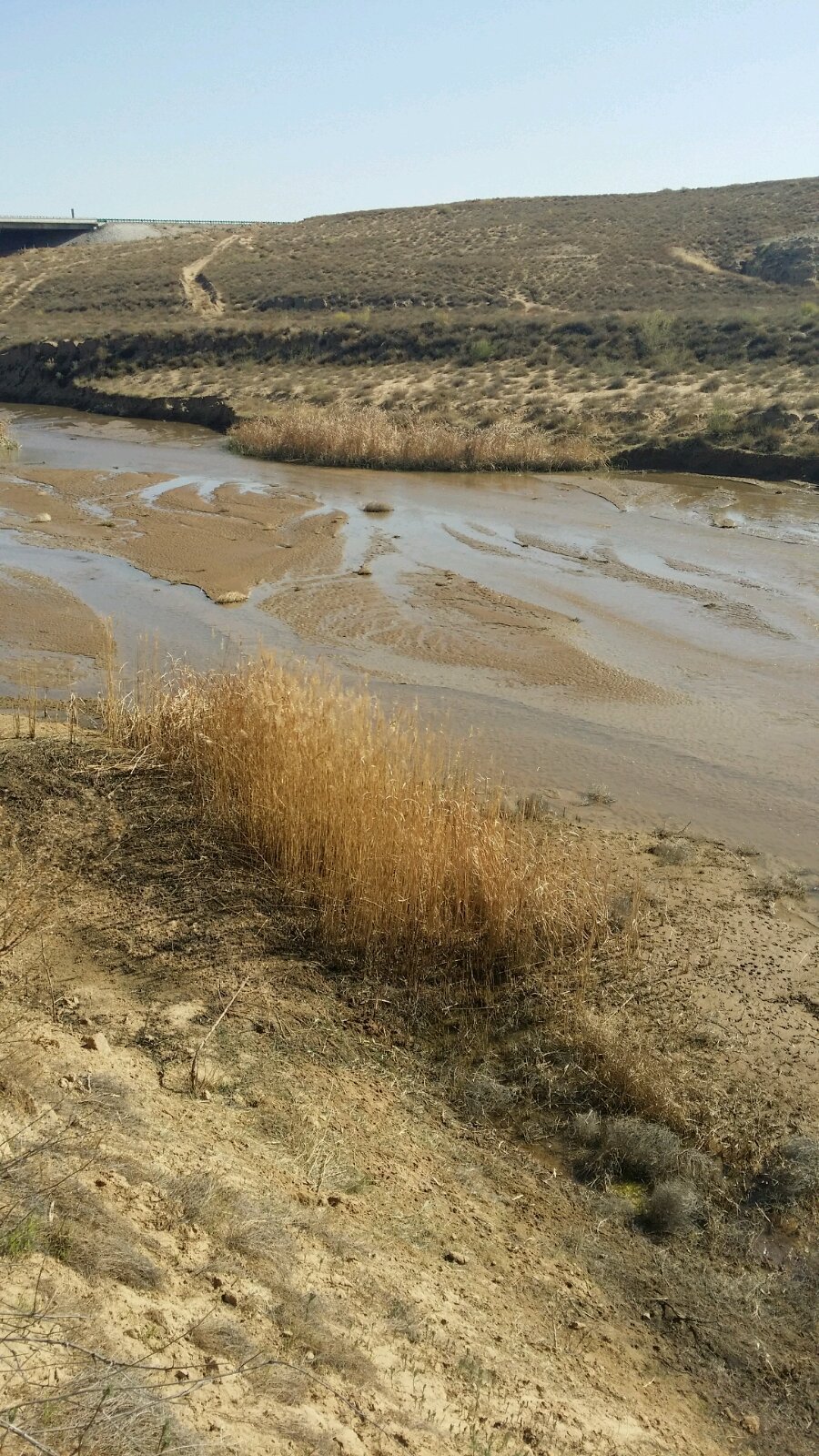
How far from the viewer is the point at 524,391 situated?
3072 centimetres

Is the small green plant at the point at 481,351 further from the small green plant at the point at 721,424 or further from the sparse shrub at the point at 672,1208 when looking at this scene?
the sparse shrub at the point at 672,1208

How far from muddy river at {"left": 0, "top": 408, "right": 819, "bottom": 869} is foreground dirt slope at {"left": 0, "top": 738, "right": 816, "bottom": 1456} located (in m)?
3.45

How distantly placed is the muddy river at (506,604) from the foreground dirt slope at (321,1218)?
345cm

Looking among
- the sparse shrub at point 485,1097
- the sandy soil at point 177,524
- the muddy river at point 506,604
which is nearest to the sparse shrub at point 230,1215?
the sparse shrub at point 485,1097

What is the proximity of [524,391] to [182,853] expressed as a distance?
2660 centimetres

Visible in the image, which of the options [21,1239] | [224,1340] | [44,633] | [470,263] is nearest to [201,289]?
[470,263]

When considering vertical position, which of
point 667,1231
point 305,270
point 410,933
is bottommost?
point 667,1231

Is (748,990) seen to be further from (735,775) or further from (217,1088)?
(735,775)

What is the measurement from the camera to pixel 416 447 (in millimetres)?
25562

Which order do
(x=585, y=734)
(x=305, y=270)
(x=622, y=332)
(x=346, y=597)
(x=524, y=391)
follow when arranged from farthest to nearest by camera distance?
(x=305, y=270)
(x=622, y=332)
(x=524, y=391)
(x=346, y=597)
(x=585, y=734)

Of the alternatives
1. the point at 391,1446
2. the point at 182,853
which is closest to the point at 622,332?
the point at 182,853

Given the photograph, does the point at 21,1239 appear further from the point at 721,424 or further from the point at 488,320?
the point at 488,320

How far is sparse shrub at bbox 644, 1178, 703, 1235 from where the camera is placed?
4.48 meters

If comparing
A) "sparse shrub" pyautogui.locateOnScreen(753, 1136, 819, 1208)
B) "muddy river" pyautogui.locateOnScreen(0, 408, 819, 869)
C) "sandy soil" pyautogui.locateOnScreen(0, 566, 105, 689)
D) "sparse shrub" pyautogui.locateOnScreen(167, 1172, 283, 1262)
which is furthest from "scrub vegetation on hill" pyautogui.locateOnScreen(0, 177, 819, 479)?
"sparse shrub" pyautogui.locateOnScreen(167, 1172, 283, 1262)
